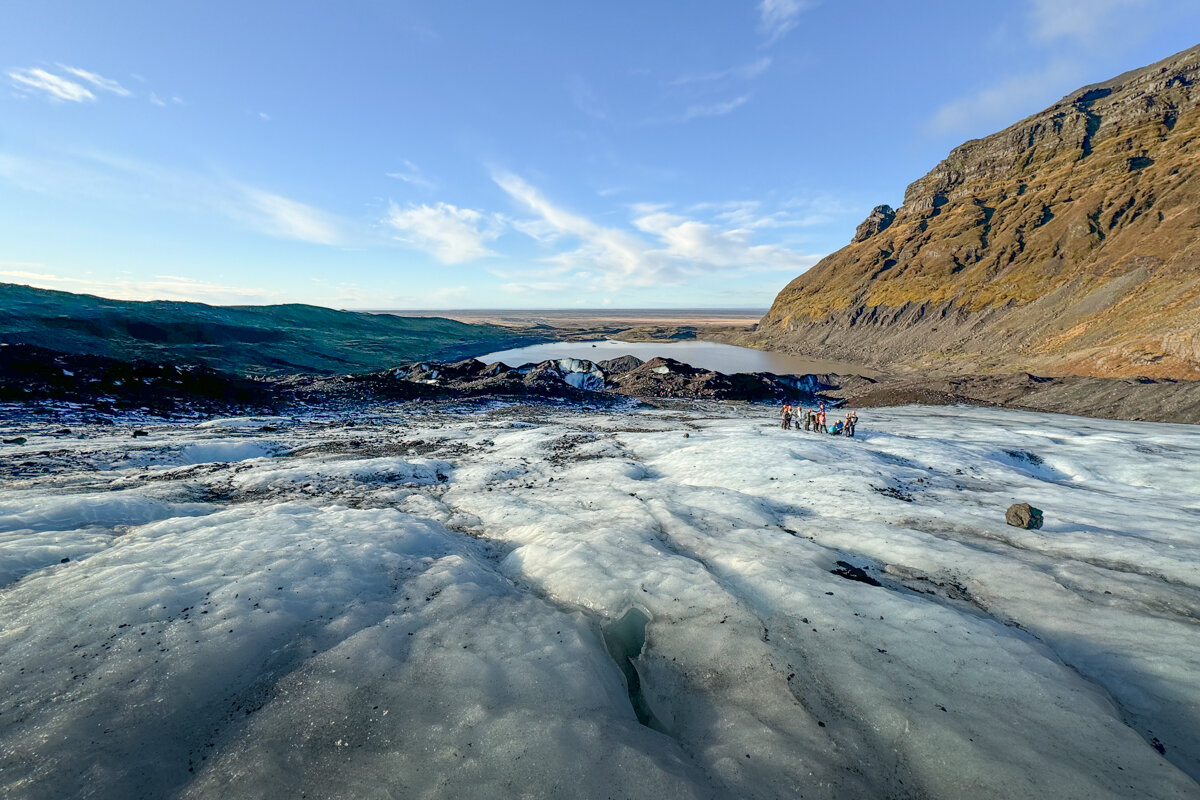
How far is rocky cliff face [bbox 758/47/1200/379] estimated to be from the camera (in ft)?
141

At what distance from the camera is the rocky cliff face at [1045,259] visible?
43094 millimetres

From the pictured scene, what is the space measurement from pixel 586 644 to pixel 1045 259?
3482 inches

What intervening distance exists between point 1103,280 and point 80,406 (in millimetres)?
88531

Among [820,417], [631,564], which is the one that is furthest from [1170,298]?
[631,564]

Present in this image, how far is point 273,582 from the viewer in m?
6.70

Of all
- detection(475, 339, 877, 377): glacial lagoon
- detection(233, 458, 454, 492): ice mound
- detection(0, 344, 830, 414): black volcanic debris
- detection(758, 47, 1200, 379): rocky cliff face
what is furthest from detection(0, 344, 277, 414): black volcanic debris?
detection(758, 47, 1200, 379): rocky cliff face

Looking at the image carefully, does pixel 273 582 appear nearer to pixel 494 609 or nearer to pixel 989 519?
pixel 494 609

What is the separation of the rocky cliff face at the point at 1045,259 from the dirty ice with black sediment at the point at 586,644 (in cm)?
4076

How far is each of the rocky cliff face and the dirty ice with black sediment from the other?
4076cm

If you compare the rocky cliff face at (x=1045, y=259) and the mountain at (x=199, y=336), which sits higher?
the rocky cliff face at (x=1045, y=259)

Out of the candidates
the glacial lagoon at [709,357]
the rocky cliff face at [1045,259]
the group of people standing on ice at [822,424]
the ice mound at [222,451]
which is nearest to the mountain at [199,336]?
the glacial lagoon at [709,357]

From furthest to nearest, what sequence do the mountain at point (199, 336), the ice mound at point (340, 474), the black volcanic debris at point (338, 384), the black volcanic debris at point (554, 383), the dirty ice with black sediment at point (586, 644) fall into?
the mountain at point (199, 336)
the black volcanic debris at point (554, 383)
the black volcanic debris at point (338, 384)
the ice mound at point (340, 474)
the dirty ice with black sediment at point (586, 644)

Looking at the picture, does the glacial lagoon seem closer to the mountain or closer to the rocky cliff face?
the rocky cliff face

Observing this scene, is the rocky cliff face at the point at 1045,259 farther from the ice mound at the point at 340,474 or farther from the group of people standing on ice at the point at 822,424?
the ice mound at the point at 340,474
